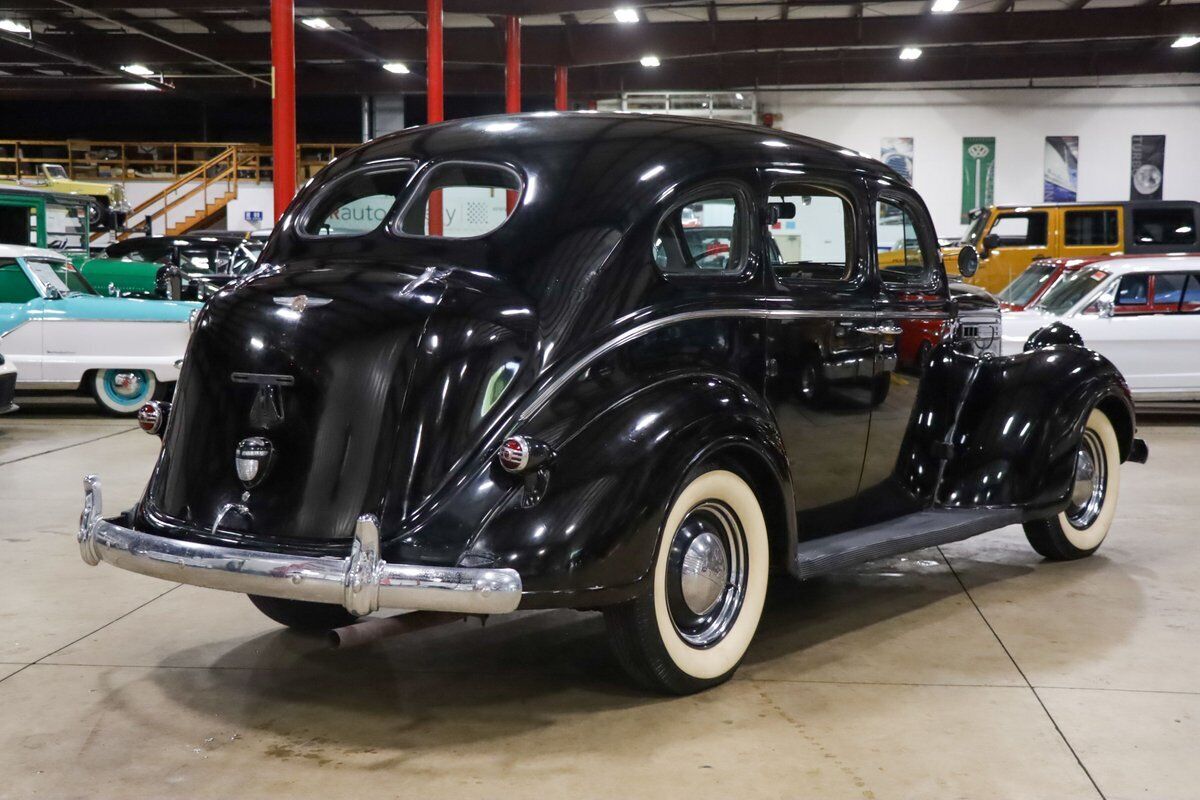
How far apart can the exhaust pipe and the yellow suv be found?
14.9 meters

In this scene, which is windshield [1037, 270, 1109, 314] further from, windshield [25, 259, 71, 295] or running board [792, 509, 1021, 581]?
windshield [25, 259, 71, 295]

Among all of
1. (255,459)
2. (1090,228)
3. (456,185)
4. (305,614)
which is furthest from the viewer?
(1090,228)

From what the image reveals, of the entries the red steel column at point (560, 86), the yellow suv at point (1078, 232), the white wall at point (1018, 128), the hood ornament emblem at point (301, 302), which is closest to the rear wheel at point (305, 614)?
the hood ornament emblem at point (301, 302)

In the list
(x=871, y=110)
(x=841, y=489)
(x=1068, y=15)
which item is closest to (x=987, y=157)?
(x=871, y=110)

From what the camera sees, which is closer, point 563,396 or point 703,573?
point 563,396

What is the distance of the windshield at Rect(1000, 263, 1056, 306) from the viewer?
12.8 metres

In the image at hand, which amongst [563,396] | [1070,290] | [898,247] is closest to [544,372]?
[563,396]

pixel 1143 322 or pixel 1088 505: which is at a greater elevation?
pixel 1143 322

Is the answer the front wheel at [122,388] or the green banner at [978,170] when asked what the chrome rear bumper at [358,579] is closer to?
the front wheel at [122,388]

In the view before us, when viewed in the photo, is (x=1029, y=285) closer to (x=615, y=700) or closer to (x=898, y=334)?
(x=898, y=334)

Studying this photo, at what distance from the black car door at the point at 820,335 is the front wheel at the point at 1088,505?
152 centimetres

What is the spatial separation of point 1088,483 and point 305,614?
12.7ft

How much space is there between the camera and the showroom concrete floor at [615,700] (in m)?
3.51

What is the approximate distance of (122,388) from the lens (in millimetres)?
12305
